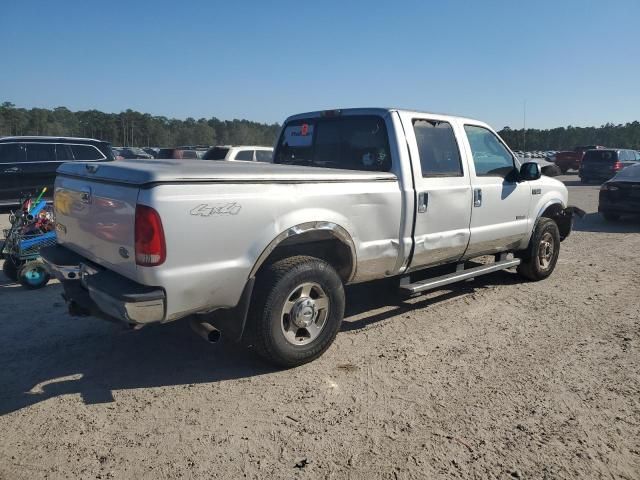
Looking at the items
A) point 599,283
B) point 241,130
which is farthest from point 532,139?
point 599,283

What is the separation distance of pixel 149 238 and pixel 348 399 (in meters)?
1.71

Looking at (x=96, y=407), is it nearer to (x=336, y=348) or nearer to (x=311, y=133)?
(x=336, y=348)

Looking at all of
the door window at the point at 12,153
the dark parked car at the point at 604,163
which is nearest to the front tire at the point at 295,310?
the door window at the point at 12,153

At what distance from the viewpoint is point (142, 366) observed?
416cm

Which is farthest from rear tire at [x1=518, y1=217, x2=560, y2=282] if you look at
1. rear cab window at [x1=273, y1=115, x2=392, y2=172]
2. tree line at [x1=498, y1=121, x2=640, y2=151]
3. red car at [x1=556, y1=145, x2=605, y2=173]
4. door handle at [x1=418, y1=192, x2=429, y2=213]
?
tree line at [x1=498, y1=121, x2=640, y2=151]

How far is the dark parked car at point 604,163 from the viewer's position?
24.2 m

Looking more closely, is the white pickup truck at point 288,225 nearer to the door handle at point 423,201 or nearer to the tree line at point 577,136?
the door handle at point 423,201

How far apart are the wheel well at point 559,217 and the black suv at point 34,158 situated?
31.1 ft

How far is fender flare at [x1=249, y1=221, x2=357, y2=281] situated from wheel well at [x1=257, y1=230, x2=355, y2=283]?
0.02m

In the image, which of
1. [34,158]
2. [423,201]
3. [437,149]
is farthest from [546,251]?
[34,158]

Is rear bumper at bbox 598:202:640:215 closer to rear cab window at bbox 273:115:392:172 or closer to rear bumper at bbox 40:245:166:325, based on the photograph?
rear cab window at bbox 273:115:392:172

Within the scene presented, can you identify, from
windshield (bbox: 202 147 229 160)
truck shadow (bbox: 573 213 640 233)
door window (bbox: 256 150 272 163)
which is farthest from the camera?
door window (bbox: 256 150 272 163)

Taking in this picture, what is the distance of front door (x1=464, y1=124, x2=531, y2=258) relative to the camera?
5488mm

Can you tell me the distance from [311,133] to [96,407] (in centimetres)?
338
